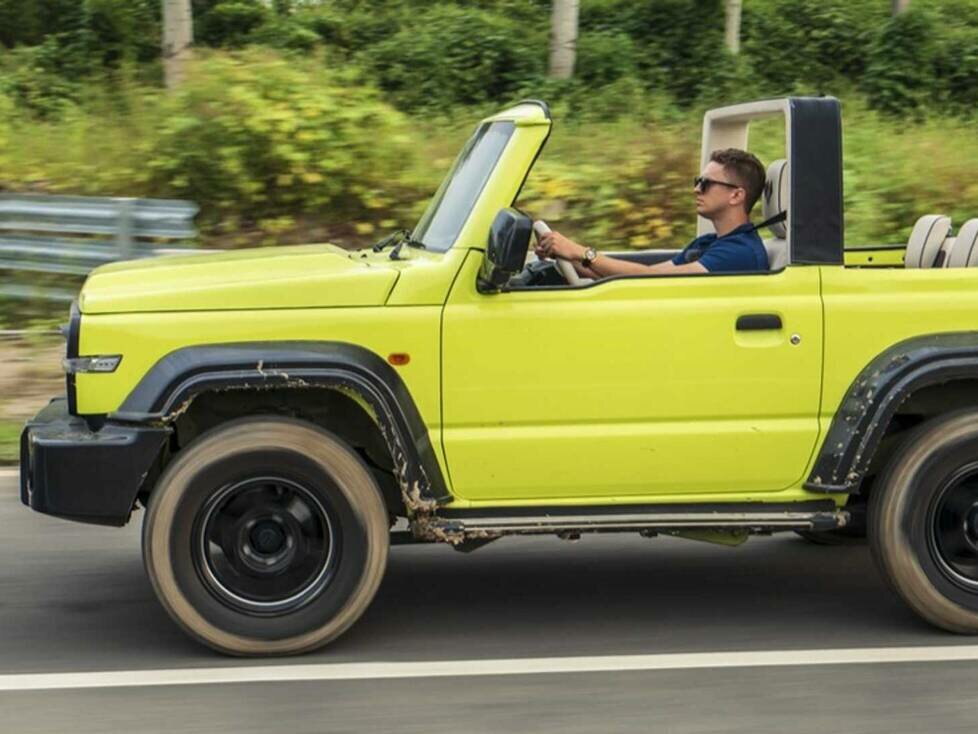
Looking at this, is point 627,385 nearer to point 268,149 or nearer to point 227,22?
point 268,149

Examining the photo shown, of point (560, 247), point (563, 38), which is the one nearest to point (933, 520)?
point (560, 247)

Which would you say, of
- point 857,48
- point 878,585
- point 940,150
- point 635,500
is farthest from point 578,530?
point 857,48

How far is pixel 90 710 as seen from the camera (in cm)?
439

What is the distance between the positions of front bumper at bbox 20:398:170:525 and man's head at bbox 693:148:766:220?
2.11 meters

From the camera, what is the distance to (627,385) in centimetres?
486

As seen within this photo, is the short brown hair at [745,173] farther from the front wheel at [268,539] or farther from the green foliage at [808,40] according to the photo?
the green foliage at [808,40]

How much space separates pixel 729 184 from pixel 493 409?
132 cm

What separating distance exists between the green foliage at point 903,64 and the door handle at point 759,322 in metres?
18.9

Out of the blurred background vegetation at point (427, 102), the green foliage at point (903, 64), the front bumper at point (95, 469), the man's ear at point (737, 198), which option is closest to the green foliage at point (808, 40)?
the blurred background vegetation at point (427, 102)

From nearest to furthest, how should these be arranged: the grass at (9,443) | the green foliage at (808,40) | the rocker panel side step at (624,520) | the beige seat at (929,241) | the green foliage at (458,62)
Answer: the rocker panel side step at (624,520) → the beige seat at (929,241) → the grass at (9,443) → the green foliage at (458,62) → the green foliage at (808,40)

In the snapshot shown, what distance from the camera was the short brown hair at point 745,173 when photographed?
18.0 feet

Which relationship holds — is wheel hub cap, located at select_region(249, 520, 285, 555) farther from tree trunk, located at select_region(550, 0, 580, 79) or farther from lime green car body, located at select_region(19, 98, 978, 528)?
tree trunk, located at select_region(550, 0, 580, 79)

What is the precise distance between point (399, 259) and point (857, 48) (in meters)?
22.2

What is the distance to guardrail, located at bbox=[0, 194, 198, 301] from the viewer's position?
1081cm
